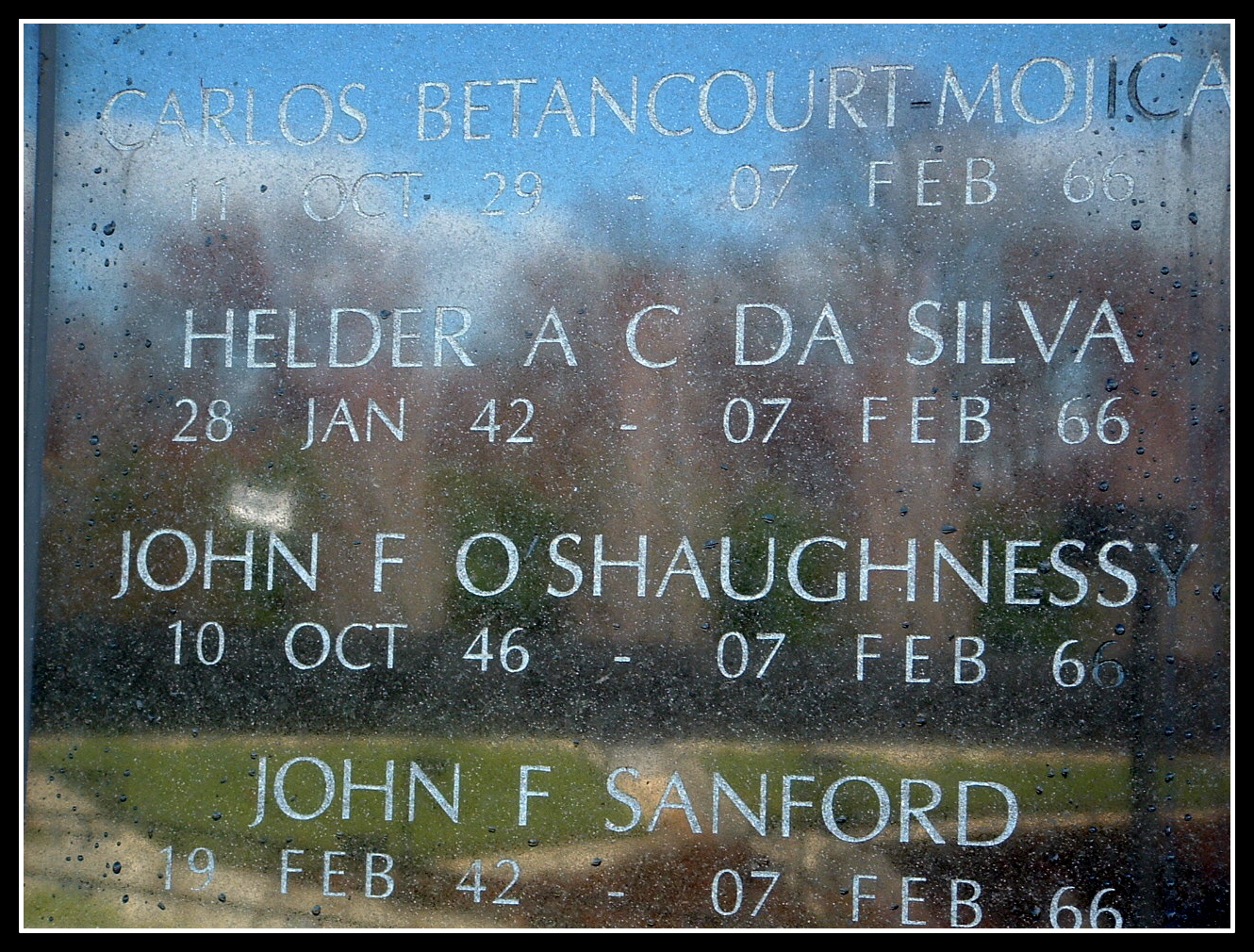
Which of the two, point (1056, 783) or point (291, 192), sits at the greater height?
point (291, 192)

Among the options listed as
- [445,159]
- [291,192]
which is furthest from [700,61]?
[291,192]

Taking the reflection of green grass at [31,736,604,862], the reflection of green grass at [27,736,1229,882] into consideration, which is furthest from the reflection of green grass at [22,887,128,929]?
the reflection of green grass at [31,736,604,862]

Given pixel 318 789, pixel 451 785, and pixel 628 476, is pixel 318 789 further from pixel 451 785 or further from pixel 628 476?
pixel 628 476

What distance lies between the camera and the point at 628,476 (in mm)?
3057

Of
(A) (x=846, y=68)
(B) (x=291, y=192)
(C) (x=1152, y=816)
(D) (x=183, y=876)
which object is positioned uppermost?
(A) (x=846, y=68)

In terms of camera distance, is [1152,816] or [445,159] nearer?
[1152,816]

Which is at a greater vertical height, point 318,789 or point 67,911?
point 318,789

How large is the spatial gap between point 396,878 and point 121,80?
6.71 feet

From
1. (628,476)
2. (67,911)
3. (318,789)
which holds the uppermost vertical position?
(628,476)

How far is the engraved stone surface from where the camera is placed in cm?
291

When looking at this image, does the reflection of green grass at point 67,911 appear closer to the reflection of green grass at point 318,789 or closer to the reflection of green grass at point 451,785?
the reflection of green grass at point 451,785

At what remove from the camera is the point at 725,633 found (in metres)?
3.01

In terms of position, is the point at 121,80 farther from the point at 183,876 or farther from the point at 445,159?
the point at 183,876

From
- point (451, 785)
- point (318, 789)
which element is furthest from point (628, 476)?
point (318, 789)
